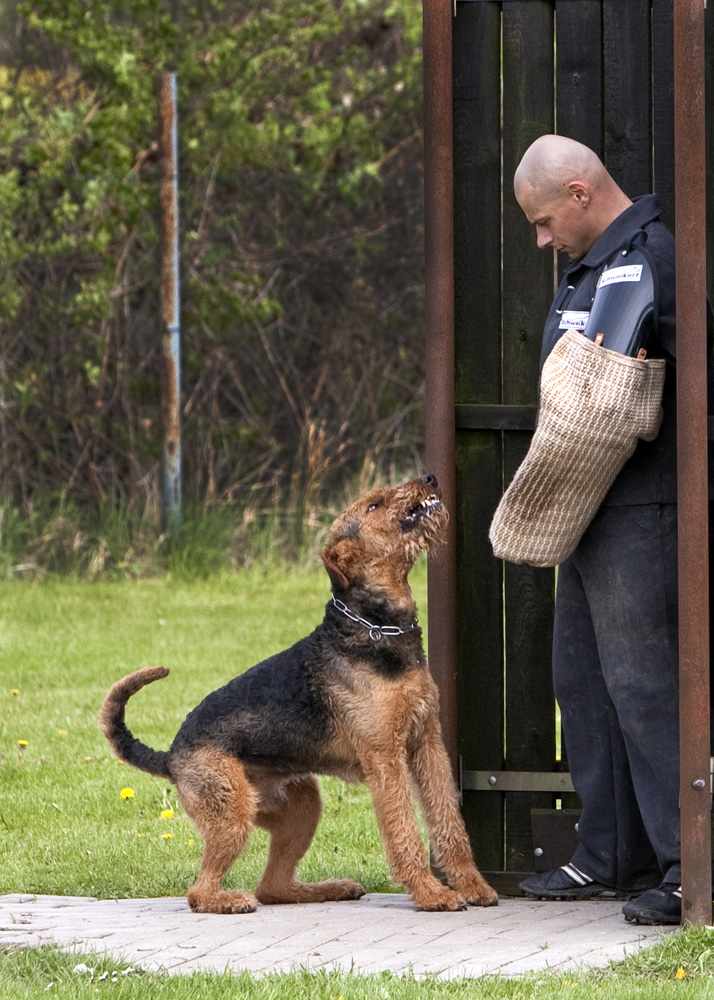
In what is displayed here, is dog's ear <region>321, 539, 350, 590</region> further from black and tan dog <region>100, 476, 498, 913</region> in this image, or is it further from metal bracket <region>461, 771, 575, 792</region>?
metal bracket <region>461, 771, 575, 792</region>

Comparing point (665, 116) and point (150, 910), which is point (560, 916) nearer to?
point (150, 910)

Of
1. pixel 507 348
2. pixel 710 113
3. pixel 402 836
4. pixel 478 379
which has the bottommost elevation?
pixel 402 836

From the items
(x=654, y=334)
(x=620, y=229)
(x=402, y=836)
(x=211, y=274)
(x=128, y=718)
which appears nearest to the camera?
(x=654, y=334)

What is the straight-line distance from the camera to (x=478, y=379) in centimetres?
499

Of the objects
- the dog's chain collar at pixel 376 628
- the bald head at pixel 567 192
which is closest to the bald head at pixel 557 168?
the bald head at pixel 567 192

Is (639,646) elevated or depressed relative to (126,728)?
elevated

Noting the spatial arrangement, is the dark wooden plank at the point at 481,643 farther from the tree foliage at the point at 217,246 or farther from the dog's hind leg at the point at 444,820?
the tree foliage at the point at 217,246

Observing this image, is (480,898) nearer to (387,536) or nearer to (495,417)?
(387,536)

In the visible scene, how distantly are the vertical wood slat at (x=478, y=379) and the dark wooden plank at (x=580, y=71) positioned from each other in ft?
0.71

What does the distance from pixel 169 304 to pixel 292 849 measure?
870 cm

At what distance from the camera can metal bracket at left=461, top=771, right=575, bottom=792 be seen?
16.1 ft

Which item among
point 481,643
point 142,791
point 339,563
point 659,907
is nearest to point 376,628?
point 339,563

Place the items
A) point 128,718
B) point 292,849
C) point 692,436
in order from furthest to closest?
point 128,718, point 292,849, point 692,436

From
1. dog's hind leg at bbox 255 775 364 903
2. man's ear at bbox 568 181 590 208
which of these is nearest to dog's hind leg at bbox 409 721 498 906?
dog's hind leg at bbox 255 775 364 903
